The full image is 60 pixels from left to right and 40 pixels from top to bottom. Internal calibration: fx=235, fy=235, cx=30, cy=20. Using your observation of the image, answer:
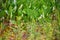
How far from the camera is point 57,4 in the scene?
2879 mm

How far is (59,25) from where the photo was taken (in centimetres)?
279

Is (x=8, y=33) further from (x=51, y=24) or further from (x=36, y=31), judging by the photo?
(x=51, y=24)

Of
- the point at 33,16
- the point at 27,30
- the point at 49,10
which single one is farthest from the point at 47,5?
the point at 27,30

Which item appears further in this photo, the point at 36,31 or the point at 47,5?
the point at 47,5

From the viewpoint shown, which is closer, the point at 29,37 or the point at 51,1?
the point at 29,37

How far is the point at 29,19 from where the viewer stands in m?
2.77

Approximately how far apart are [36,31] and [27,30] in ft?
0.34

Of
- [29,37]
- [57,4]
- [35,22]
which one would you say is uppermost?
[57,4]

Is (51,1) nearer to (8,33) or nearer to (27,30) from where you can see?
(27,30)

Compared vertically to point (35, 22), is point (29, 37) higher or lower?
lower

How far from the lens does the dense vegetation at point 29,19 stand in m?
2.65


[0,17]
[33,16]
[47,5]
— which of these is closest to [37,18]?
[33,16]

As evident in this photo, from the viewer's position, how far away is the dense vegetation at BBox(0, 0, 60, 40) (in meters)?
2.65

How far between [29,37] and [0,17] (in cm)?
42
